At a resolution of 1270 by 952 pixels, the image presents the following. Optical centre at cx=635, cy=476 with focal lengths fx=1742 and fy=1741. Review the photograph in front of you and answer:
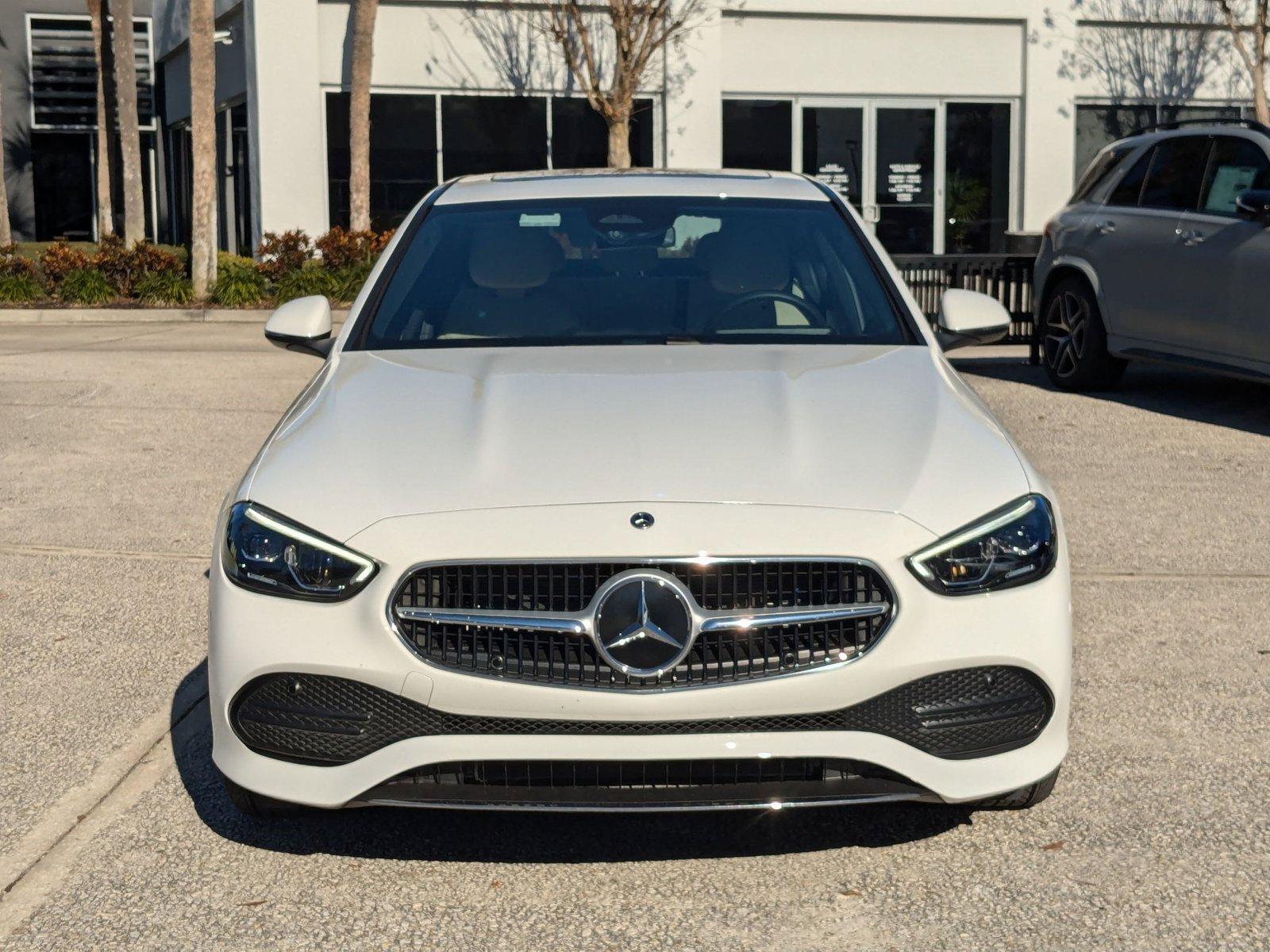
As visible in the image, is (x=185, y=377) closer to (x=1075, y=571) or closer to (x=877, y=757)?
(x=1075, y=571)

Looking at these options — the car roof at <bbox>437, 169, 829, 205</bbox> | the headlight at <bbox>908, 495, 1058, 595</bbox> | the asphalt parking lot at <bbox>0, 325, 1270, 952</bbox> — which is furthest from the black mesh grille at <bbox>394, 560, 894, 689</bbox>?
the car roof at <bbox>437, 169, 829, 205</bbox>

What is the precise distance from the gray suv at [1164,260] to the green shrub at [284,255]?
1087 centimetres

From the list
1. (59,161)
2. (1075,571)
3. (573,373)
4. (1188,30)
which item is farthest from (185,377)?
(59,161)

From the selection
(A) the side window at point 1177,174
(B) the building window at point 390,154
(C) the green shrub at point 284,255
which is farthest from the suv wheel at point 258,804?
(B) the building window at point 390,154

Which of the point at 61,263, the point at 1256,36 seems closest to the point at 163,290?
the point at 61,263

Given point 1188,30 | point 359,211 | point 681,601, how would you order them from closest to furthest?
point 681,601
point 359,211
point 1188,30

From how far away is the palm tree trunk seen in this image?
29.5 m

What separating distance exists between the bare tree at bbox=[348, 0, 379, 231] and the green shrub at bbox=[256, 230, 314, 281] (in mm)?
1637

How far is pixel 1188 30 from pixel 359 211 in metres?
12.8

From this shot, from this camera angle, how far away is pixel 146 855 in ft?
13.0

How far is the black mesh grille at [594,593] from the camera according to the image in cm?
348

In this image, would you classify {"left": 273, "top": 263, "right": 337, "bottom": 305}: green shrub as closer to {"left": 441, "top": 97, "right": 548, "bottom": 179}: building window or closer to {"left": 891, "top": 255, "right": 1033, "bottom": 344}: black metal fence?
{"left": 441, "top": 97, "right": 548, "bottom": 179}: building window

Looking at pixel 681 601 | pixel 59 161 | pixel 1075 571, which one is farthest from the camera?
pixel 59 161

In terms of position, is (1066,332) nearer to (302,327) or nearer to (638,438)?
(302,327)
